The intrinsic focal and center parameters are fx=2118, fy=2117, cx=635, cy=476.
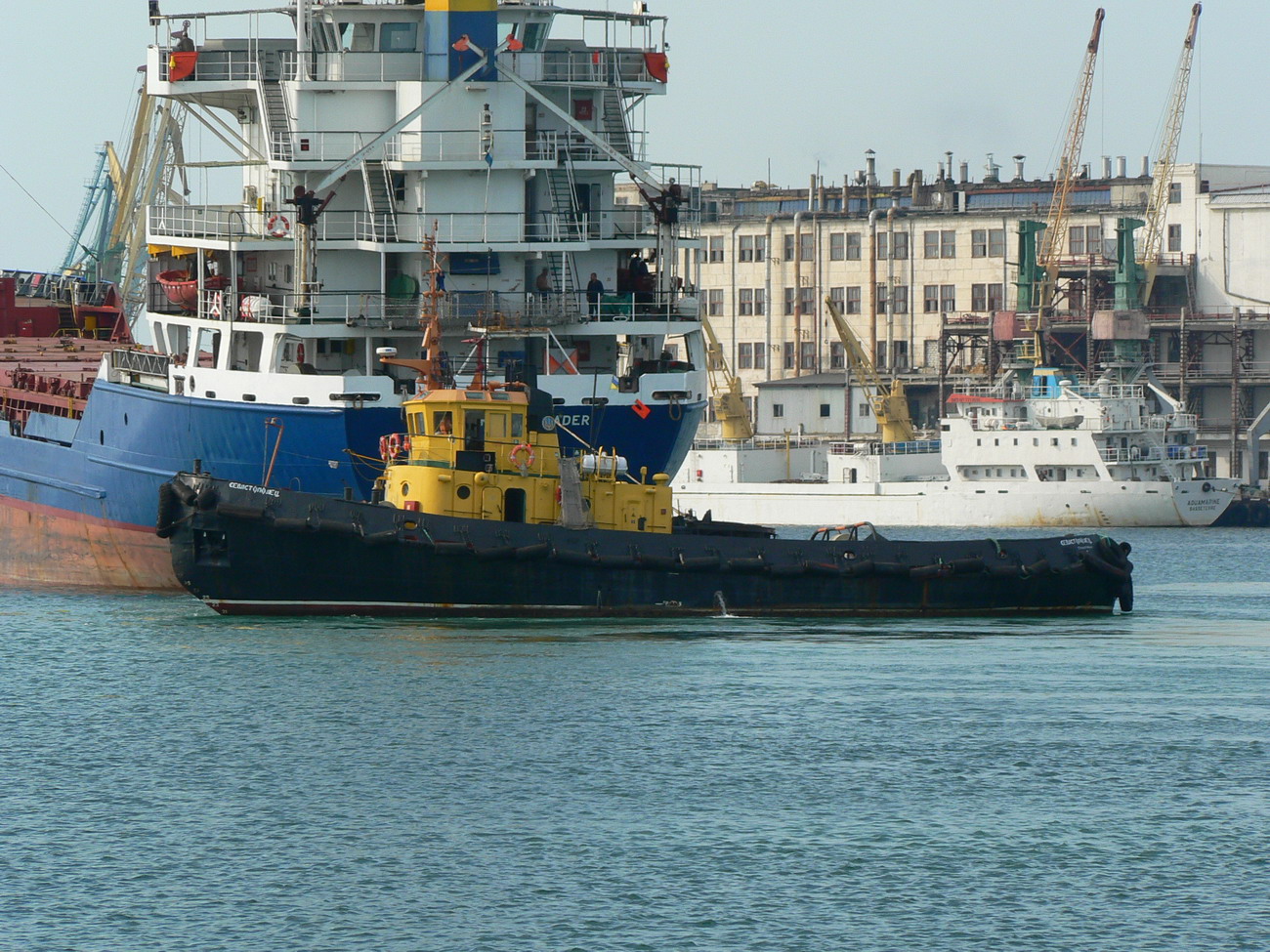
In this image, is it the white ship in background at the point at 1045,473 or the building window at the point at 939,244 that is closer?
the white ship in background at the point at 1045,473

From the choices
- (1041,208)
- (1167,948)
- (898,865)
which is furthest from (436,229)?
(1041,208)

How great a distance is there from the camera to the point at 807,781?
27.5 m

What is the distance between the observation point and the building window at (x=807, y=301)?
121312 mm

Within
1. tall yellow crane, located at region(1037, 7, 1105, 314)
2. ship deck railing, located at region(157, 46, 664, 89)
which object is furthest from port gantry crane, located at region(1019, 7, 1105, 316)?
ship deck railing, located at region(157, 46, 664, 89)

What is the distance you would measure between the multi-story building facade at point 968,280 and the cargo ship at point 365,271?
57.3 metres

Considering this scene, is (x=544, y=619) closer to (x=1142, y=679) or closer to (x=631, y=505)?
(x=631, y=505)

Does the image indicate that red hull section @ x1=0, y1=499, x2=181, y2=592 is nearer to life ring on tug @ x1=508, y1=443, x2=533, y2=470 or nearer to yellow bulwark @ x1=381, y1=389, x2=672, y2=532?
yellow bulwark @ x1=381, y1=389, x2=672, y2=532

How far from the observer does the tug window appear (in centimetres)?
3875

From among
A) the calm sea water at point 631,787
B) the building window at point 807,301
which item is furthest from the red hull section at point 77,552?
the building window at point 807,301

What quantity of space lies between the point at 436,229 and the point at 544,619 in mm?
11217

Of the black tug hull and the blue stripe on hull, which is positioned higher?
the blue stripe on hull

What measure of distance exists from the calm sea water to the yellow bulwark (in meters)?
2.27

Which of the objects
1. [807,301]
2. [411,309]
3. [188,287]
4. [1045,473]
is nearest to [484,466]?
[411,309]

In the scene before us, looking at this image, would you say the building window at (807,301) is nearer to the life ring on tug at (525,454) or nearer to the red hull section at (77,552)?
the red hull section at (77,552)
